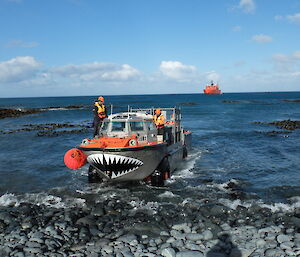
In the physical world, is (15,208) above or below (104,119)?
below

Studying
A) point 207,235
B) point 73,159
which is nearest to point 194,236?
point 207,235

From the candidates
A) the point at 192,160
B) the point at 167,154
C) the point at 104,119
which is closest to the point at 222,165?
the point at 192,160

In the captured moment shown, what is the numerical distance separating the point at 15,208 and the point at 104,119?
5.36m

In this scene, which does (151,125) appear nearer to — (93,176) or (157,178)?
(157,178)

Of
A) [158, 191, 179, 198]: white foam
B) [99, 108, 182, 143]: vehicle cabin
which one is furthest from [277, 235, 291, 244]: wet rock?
[99, 108, 182, 143]: vehicle cabin

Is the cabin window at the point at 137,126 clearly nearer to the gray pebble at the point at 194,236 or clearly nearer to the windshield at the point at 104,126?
the windshield at the point at 104,126

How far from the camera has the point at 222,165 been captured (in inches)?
699

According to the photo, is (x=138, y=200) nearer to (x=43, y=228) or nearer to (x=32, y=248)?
(x=43, y=228)

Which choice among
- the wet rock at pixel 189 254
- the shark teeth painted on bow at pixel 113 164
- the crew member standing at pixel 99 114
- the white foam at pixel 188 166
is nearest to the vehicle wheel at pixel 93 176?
the shark teeth painted on bow at pixel 113 164

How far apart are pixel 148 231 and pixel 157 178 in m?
4.43

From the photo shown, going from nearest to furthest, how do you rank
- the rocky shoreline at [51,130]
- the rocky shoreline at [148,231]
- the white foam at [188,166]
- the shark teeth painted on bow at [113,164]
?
1. the rocky shoreline at [148,231]
2. the shark teeth painted on bow at [113,164]
3. the white foam at [188,166]
4. the rocky shoreline at [51,130]

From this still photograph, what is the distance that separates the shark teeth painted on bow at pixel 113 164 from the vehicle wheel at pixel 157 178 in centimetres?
115

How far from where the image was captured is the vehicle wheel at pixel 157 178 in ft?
43.0

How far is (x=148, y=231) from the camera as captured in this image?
8766 millimetres
